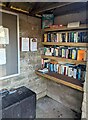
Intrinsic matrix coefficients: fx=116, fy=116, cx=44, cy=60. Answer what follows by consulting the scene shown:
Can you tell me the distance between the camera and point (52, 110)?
2576 millimetres

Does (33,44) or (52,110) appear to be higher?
(33,44)

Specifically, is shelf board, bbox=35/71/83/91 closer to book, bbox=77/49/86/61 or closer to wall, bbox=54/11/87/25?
book, bbox=77/49/86/61

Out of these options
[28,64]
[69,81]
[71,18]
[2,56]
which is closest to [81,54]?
[69,81]

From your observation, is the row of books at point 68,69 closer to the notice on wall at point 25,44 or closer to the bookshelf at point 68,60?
the bookshelf at point 68,60

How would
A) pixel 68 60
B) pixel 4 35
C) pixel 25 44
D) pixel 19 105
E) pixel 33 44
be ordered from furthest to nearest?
pixel 33 44, pixel 25 44, pixel 68 60, pixel 4 35, pixel 19 105

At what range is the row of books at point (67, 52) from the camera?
2.21 meters

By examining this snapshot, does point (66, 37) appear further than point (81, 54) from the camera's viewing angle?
Yes

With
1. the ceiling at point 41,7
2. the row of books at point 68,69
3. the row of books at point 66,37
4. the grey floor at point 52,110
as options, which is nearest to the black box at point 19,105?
the grey floor at point 52,110

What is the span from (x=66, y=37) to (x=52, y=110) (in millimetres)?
1619

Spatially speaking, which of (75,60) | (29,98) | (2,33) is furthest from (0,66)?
(75,60)

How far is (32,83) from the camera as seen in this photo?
285 centimetres

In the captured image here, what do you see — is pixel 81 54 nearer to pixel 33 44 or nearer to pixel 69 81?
pixel 69 81

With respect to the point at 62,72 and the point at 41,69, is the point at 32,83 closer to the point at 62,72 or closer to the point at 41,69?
the point at 41,69

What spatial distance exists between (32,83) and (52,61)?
731 millimetres
